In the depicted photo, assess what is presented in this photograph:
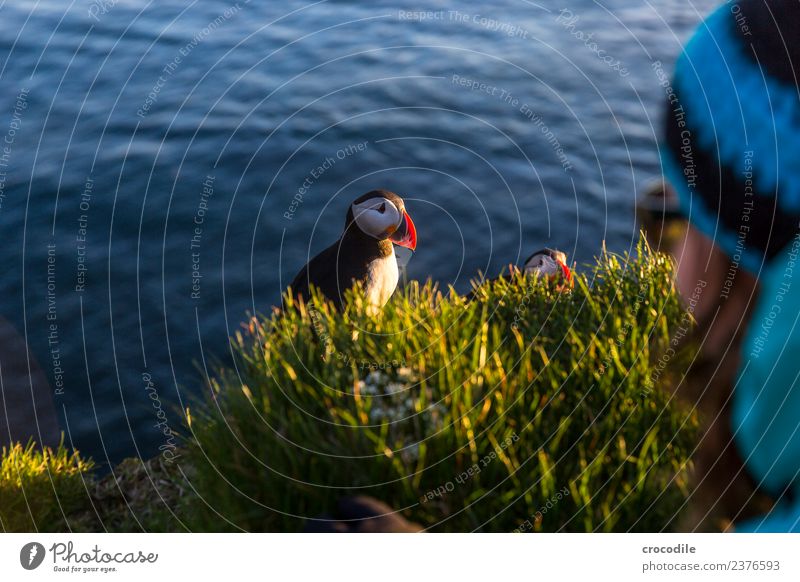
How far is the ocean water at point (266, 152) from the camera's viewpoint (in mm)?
5812

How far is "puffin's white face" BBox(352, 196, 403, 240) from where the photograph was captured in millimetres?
5410

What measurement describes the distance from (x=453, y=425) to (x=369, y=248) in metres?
2.69

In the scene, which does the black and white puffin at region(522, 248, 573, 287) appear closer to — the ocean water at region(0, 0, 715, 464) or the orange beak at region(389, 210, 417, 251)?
the ocean water at region(0, 0, 715, 464)

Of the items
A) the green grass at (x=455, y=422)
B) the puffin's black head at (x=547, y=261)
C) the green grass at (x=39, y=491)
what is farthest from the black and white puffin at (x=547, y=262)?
the green grass at (x=39, y=491)

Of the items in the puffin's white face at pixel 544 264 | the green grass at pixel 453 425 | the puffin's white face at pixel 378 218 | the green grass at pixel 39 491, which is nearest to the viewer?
the green grass at pixel 453 425

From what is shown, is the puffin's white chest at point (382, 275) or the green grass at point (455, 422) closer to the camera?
the green grass at point (455, 422)

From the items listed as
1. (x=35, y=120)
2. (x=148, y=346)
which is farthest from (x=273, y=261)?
(x=35, y=120)

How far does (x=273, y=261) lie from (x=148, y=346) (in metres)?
1.07

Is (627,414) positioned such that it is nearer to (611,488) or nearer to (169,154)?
(611,488)

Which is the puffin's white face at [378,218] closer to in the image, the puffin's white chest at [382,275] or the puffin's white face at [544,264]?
the puffin's white chest at [382,275]

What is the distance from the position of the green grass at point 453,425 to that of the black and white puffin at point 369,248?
1.85 metres

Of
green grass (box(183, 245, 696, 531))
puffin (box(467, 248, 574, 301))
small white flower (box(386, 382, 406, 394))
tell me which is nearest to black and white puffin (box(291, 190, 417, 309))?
puffin (box(467, 248, 574, 301))

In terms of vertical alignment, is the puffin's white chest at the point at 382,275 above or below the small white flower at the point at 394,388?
below

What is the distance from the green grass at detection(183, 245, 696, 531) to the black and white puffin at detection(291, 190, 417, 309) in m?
1.85
